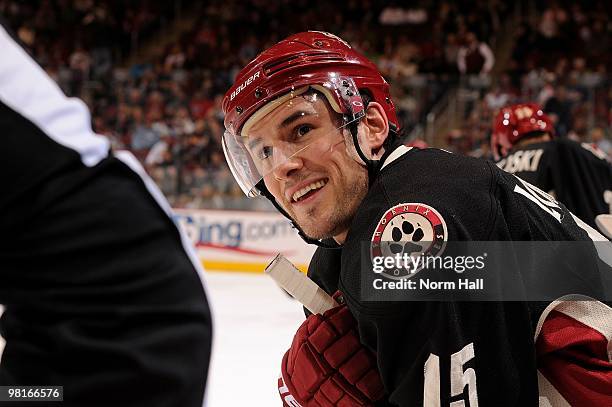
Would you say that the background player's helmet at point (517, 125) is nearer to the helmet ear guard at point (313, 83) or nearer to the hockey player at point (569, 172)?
the hockey player at point (569, 172)

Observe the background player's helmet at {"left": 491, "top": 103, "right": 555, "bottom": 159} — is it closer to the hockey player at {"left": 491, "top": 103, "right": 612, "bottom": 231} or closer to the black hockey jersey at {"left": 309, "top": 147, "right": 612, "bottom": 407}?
the hockey player at {"left": 491, "top": 103, "right": 612, "bottom": 231}

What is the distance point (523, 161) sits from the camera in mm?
3127

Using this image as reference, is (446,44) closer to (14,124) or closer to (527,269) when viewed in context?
(527,269)

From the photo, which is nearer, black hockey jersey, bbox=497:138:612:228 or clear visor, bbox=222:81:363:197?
clear visor, bbox=222:81:363:197

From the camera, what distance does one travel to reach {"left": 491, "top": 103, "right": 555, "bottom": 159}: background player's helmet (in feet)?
11.8

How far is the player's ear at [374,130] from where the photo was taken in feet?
4.91

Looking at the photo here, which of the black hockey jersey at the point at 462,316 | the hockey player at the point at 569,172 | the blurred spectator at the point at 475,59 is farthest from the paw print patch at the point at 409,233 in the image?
the blurred spectator at the point at 475,59

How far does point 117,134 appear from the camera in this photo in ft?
26.6

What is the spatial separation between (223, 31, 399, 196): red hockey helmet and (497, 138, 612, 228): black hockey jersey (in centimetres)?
168

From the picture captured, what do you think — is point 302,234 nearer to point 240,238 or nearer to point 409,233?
point 409,233

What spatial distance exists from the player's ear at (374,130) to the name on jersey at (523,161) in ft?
5.47

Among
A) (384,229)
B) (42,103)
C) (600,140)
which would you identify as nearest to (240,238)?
(600,140)

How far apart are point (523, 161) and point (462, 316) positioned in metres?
2.12

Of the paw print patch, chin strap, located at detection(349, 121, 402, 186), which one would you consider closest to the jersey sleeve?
chin strap, located at detection(349, 121, 402, 186)
